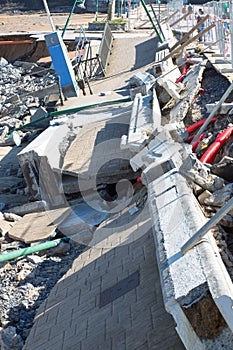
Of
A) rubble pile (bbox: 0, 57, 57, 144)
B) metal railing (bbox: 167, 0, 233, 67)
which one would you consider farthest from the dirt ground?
metal railing (bbox: 167, 0, 233, 67)

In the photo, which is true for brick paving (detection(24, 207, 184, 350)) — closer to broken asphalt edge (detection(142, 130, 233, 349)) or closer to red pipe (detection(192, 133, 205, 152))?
broken asphalt edge (detection(142, 130, 233, 349))

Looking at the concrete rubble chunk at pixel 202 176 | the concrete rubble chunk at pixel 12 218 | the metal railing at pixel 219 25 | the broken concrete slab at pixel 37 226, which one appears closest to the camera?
the concrete rubble chunk at pixel 202 176

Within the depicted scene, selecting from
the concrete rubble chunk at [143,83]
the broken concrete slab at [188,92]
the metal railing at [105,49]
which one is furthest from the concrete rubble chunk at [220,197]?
the metal railing at [105,49]

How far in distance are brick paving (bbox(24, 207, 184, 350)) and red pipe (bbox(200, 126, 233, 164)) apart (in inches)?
38.9

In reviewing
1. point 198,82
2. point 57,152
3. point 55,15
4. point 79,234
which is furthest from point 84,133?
point 55,15

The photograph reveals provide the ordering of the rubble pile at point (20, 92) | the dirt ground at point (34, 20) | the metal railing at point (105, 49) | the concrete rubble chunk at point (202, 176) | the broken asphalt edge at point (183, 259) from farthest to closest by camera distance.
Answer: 1. the dirt ground at point (34, 20)
2. the metal railing at point (105, 49)
3. the rubble pile at point (20, 92)
4. the concrete rubble chunk at point (202, 176)
5. the broken asphalt edge at point (183, 259)

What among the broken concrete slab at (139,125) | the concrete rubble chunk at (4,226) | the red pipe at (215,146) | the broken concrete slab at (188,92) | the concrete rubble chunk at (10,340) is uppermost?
the red pipe at (215,146)

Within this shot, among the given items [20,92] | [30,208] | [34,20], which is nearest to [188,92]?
[30,208]

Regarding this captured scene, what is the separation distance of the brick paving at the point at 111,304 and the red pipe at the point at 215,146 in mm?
989

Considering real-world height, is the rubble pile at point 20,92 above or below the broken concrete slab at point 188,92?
below

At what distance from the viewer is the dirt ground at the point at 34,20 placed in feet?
109

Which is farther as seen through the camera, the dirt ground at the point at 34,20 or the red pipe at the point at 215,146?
the dirt ground at the point at 34,20

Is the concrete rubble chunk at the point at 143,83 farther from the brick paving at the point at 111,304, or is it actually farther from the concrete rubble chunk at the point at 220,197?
the concrete rubble chunk at the point at 220,197

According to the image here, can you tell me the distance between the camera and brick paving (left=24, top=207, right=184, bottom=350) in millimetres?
5211
